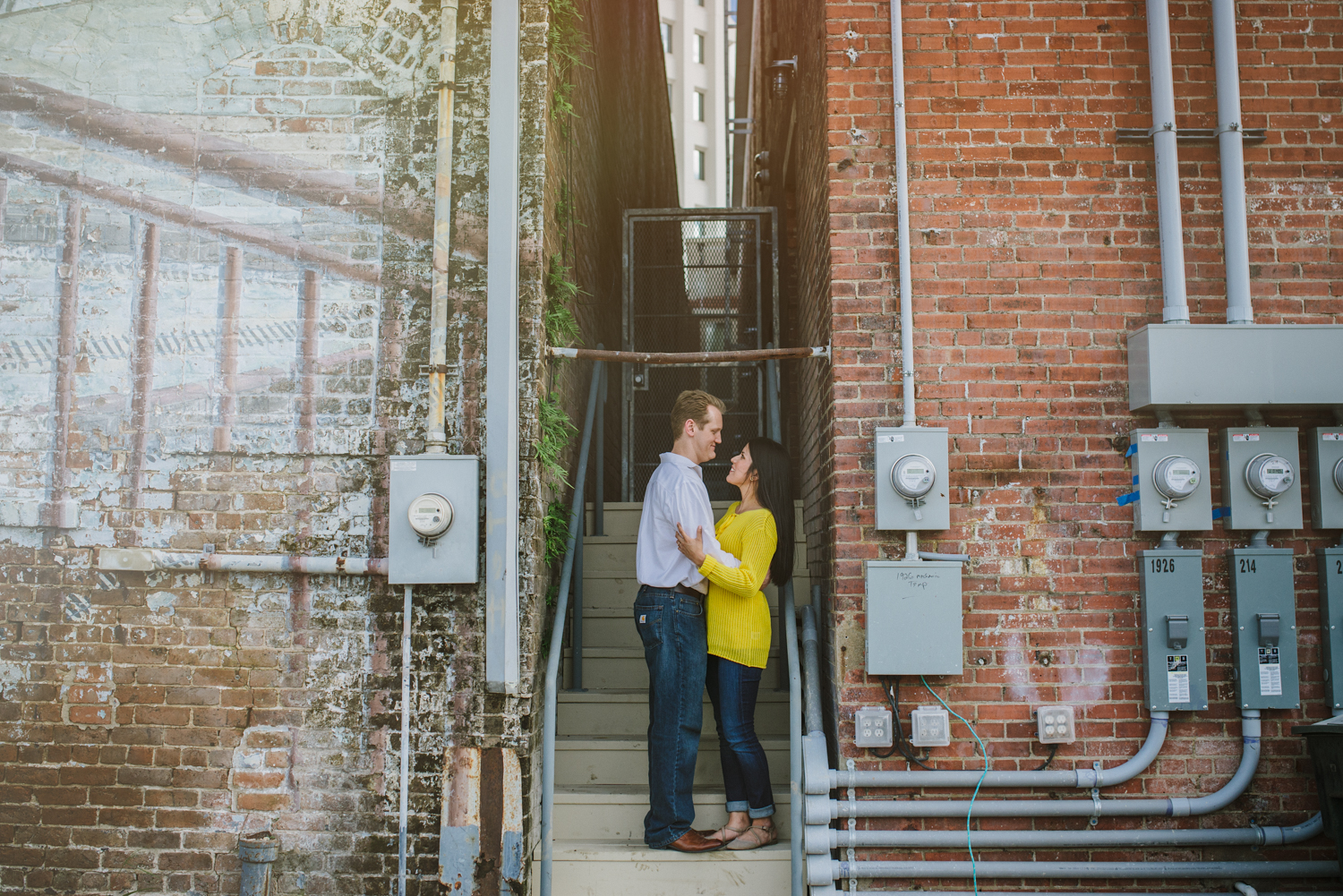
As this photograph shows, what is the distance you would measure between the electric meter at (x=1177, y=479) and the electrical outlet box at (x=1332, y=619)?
59 centimetres

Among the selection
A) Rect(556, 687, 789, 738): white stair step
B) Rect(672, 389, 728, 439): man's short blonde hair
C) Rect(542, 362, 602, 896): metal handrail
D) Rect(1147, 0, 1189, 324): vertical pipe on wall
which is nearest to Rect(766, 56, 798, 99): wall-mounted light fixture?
Rect(1147, 0, 1189, 324): vertical pipe on wall

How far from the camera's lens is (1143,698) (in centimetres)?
343

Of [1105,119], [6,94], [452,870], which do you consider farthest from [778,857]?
[6,94]

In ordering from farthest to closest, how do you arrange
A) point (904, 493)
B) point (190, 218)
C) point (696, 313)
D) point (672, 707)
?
point (696, 313)
point (190, 218)
point (672, 707)
point (904, 493)

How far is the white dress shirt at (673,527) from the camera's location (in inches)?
Answer: 141

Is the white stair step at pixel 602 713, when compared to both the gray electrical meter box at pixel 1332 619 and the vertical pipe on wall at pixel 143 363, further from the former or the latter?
the gray electrical meter box at pixel 1332 619

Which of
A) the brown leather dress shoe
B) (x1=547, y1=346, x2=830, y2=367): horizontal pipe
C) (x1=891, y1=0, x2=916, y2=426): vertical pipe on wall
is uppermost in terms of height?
(x1=891, y1=0, x2=916, y2=426): vertical pipe on wall

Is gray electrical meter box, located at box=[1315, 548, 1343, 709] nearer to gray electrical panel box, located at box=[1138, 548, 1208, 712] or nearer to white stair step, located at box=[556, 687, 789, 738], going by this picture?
gray electrical panel box, located at box=[1138, 548, 1208, 712]

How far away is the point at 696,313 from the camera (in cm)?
673

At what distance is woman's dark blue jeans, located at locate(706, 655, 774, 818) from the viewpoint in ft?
11.9

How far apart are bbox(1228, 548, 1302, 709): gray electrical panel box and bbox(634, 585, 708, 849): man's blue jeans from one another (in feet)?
6.85

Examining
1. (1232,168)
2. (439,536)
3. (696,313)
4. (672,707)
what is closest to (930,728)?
(672,707)

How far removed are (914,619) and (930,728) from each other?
418 millimetres

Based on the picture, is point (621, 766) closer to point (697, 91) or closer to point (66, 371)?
point (66, 371)
